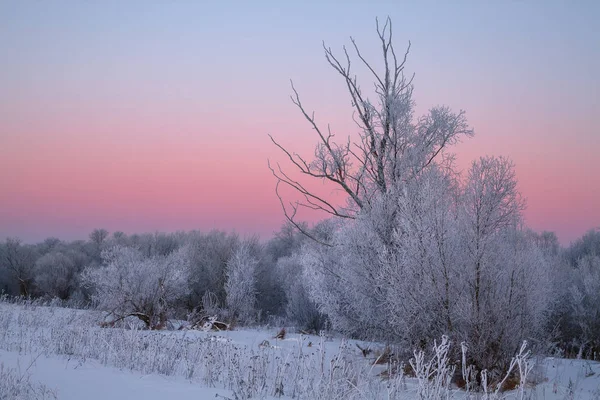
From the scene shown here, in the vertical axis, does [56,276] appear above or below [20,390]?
above

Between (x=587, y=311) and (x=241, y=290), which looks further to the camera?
(x=241, y=290)

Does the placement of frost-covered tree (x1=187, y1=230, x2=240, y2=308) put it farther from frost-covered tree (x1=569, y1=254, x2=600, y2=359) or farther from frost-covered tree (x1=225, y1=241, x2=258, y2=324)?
frost-covered tree (x1=569, y1=254, x2=600, y2=359)

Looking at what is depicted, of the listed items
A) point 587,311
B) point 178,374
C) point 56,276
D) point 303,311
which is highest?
point 587,311

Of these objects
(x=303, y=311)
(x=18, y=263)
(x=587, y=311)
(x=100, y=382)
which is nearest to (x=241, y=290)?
(x=303, y=311)

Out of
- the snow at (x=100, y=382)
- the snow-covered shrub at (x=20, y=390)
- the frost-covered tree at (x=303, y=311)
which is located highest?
the frost-covered tree at (x=303, y=311)

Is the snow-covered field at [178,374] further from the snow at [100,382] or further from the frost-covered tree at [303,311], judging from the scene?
the frost-covered tree at [303,311]

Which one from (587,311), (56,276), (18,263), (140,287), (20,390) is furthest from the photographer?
(18,263)

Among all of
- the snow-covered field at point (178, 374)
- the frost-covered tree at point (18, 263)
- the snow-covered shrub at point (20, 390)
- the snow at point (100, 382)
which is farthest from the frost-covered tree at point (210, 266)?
the snow-covered shrub at point (20, 390)

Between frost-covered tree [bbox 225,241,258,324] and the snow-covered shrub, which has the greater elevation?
frost-covered tree [bbox 225,241,258,324]

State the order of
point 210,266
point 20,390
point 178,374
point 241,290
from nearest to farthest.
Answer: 1. point 20,390
2. point 178,374
3. point 241,290
4. point 210,266

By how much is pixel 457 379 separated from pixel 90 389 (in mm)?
5636

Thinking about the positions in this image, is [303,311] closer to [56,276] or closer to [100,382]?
[100,382]

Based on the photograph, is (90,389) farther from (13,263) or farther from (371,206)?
(13,263)

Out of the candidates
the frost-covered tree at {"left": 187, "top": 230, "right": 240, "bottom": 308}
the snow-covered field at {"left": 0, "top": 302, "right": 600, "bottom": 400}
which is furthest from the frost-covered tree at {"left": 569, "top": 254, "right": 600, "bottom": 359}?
the frost-covered tree at {"left": 187, "top": 230, "right": 240, "bottom": 308}
